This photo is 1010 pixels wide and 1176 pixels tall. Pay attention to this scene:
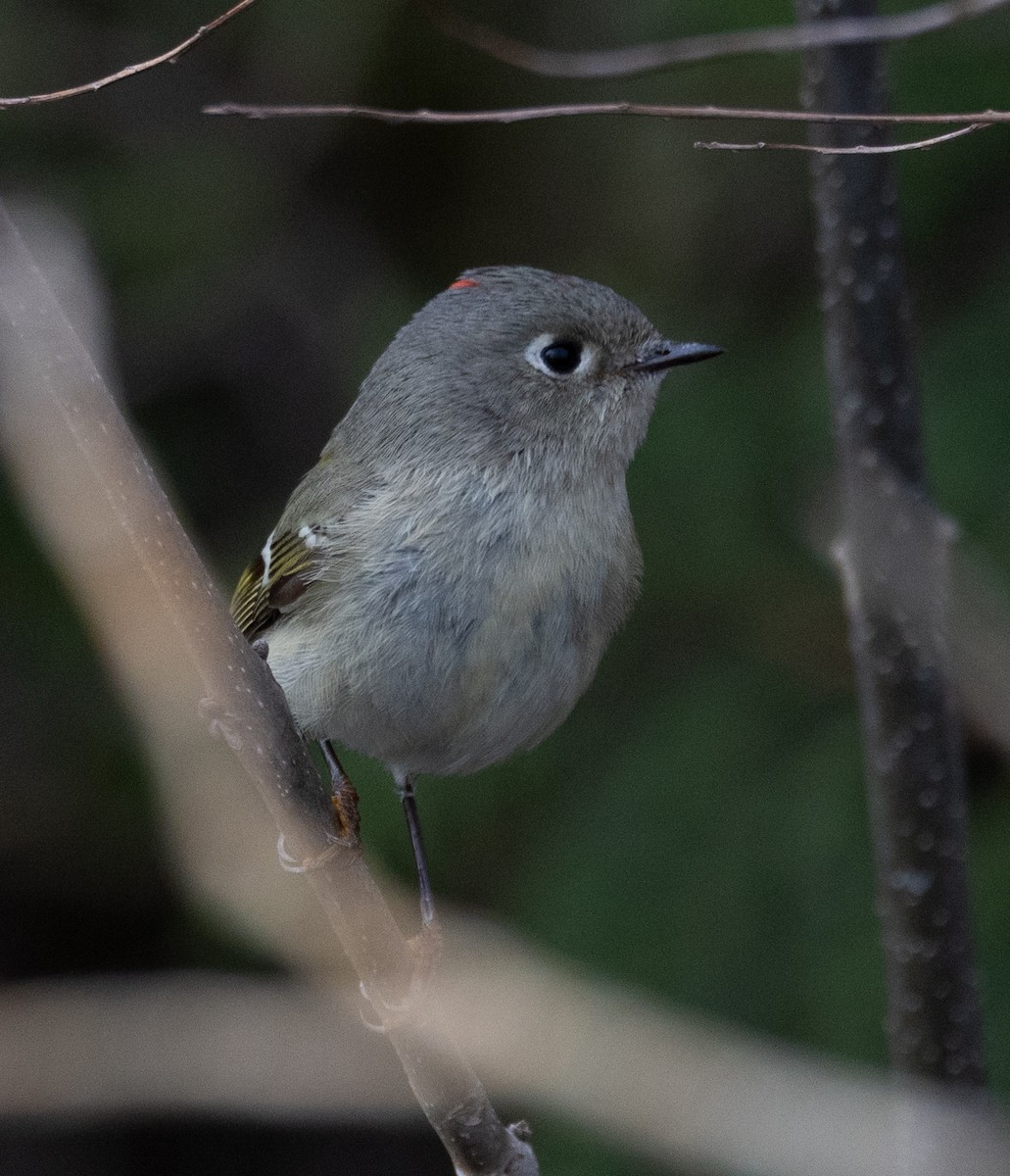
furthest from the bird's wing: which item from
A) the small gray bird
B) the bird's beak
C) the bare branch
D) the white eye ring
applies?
the bare branch

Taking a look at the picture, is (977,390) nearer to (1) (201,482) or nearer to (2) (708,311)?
(2) (708,311)

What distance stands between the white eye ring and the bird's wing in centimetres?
45

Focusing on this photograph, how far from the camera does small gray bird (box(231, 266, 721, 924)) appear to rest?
2.20 meters

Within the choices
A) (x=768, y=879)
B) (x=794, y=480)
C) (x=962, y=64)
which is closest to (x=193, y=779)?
(x=768, y=879)

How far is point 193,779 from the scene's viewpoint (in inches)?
91.0

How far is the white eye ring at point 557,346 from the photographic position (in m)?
2.47

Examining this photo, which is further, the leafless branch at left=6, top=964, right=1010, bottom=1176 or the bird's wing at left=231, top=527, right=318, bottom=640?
the bird's wing at left=231, top=527, right=318, bottom=640

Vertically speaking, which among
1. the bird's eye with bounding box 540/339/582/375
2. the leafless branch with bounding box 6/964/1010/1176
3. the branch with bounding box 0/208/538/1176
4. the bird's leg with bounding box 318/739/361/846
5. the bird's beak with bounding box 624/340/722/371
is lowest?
the leafless branch with bounding box 6/964/1010/1176

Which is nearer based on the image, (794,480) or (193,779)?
(193,779)

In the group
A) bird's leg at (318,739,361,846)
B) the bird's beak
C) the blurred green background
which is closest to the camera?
bird's leg at (318,739,361,846)

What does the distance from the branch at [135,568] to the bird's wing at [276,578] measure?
66 cm

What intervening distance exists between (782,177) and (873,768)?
1.92m

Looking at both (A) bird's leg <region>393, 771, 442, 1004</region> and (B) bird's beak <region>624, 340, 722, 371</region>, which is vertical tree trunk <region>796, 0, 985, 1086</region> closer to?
(B) bird's beak <region>624, 340, 722, 371</region>

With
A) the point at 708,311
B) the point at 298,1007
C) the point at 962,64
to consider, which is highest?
the point at 962,64
